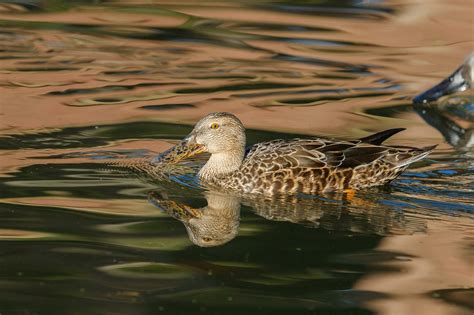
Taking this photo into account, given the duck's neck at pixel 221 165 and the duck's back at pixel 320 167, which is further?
the duck's neck at pixel 221 165

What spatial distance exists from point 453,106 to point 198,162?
429cm

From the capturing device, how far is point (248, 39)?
15547 millimetres

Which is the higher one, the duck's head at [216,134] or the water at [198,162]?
the duck's head at [216,134]

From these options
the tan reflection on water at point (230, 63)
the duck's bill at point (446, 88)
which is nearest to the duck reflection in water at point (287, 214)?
the tan reflection on water at point (230, 63)

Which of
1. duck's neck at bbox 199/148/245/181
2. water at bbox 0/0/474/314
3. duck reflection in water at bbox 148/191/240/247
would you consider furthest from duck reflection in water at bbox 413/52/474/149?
duck reflection in water at bbox 148/191/240/247

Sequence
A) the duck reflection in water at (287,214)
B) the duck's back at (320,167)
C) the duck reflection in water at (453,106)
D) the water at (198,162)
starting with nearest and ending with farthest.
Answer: the water at (198,162) → the duck reflection in water at (287,214) → the duck's back at (320,167) → the duck reflection in water at (453,106)

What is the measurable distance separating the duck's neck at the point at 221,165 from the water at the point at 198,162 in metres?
0.24

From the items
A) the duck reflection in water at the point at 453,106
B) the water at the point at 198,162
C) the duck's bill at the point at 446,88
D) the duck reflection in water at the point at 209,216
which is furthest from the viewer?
the duck's bill at the point at 446,88

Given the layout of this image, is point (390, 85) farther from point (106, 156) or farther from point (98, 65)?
point (106, 156)

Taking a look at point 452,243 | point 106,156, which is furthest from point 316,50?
point 452,243

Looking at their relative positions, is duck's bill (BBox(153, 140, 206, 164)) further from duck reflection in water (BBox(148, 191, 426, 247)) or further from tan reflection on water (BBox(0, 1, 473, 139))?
tan reflection on water (BBox(0, 1, 473, 139))

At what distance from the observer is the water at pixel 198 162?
647 centimetres

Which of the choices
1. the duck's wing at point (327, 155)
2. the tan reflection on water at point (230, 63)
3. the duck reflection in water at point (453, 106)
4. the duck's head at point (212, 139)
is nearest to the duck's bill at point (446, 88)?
the duck reflection in water at point (453, 106)

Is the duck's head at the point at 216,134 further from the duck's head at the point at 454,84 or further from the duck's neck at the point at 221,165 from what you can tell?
the duck's head at the point at 454,84
